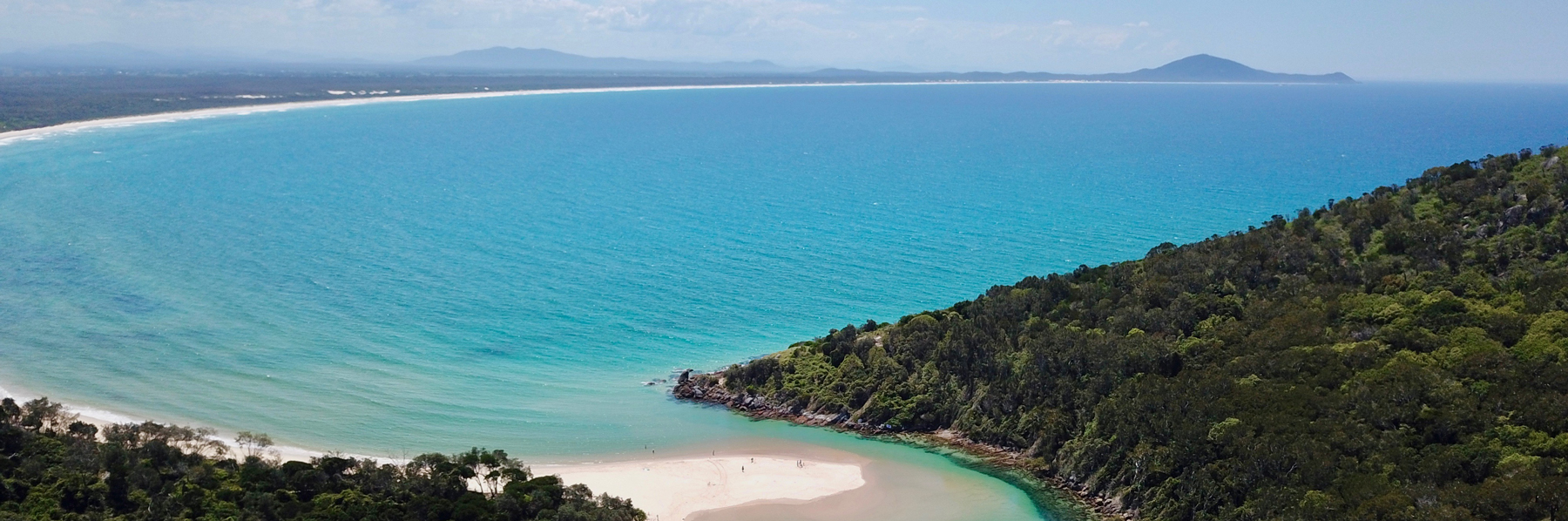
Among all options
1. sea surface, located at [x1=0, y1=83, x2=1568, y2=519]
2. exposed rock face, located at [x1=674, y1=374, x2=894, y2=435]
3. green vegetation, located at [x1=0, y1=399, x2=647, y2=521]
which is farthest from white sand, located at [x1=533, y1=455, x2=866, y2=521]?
exposed rock face, located at [x1=674, y1=374, x2=894, y2=435]

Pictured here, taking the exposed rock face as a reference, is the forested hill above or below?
above

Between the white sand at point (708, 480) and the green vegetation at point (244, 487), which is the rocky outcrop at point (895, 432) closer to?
the white sand at point (708, 480)

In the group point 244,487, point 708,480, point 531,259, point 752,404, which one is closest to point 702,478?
point 708,480

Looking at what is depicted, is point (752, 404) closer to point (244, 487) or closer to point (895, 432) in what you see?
point (895, 432)

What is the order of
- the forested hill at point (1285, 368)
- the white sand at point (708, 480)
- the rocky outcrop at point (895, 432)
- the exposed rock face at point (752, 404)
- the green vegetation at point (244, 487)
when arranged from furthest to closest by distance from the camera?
the exposed rock face at point (752, 404)
the white sand at point (708, 480)
the rocky outcrop at point (895, 432)
the green vegetation at point (244, 487)
the forested hill at point (1285, 368)

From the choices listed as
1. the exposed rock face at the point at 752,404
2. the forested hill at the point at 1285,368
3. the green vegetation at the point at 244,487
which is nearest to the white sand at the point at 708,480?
the green vegetation at the point at 244,487

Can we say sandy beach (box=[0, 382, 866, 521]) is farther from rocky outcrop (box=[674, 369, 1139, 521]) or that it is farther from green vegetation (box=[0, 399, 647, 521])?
rocky outcrop (box=[674, 369, 1139, 521])
